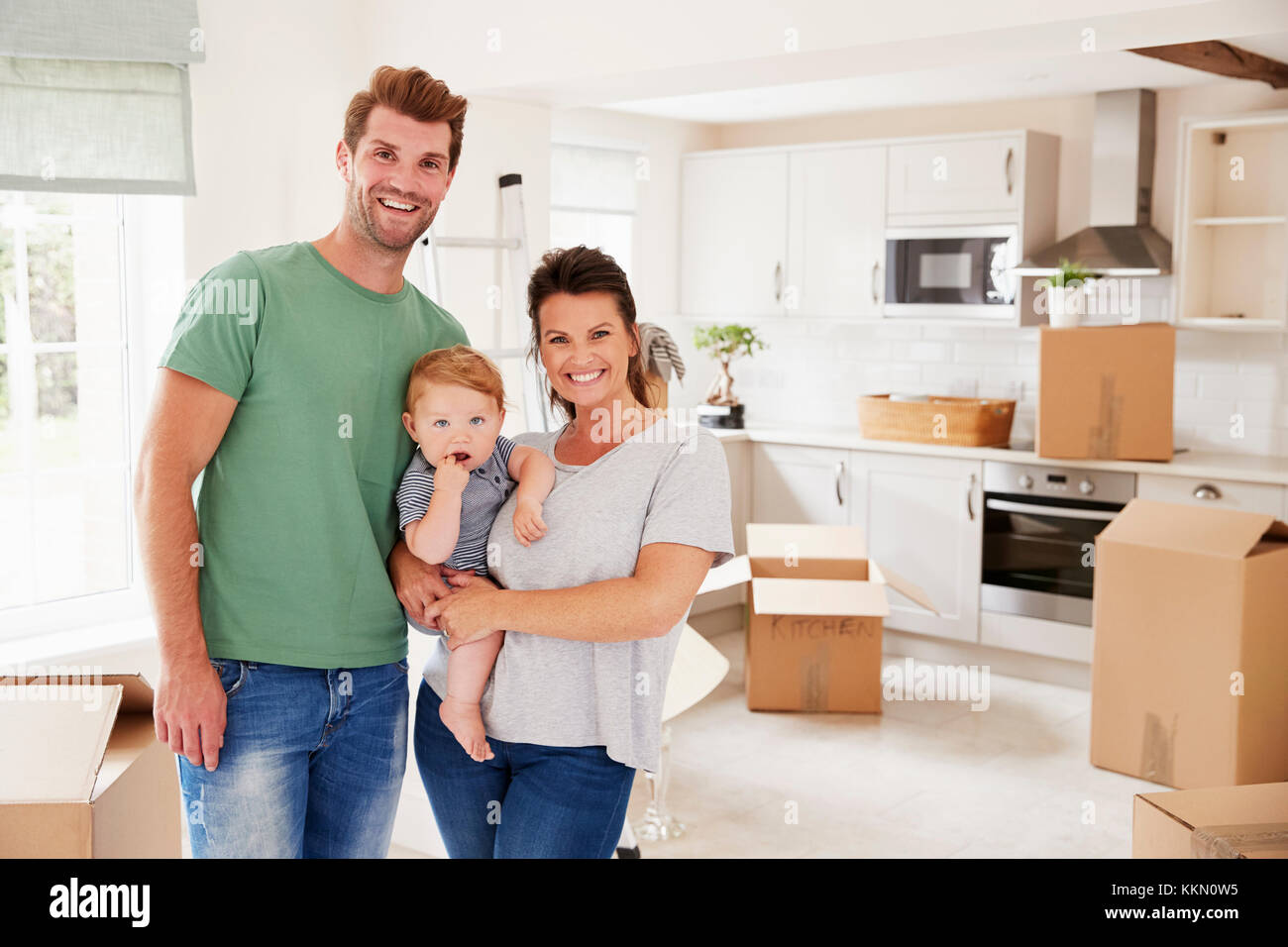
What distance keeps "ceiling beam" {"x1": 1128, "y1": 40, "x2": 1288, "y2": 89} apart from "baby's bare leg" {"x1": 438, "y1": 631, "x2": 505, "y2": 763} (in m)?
2.76

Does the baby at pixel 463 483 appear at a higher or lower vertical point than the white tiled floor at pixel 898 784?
higher

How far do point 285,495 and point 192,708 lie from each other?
295 millimetres

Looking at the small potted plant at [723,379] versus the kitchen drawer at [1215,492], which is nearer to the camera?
the kitchen drawer at [1215,492]

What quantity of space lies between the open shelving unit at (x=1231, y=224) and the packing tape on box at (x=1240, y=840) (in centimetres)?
366

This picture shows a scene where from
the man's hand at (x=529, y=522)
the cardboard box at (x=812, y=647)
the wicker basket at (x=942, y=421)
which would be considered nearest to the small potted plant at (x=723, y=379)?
the wicker basket at (x=942, y=421)

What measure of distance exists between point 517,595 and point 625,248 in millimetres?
4328

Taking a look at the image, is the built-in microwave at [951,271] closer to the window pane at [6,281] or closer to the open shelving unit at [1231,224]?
the open shelving unit at [1231,224]

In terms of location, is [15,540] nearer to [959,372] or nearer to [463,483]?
[463,483]

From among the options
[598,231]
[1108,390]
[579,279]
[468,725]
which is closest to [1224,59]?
[1108,390]

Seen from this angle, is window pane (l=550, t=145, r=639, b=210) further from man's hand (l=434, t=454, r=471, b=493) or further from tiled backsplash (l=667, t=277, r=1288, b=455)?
man's hand (l=434, t=454, r=471, b=493)

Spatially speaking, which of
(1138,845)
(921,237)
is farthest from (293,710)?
(921,237)

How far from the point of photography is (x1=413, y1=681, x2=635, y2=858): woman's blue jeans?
1470 millimetres

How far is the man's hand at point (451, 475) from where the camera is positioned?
150 cm

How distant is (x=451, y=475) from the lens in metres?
1.51
